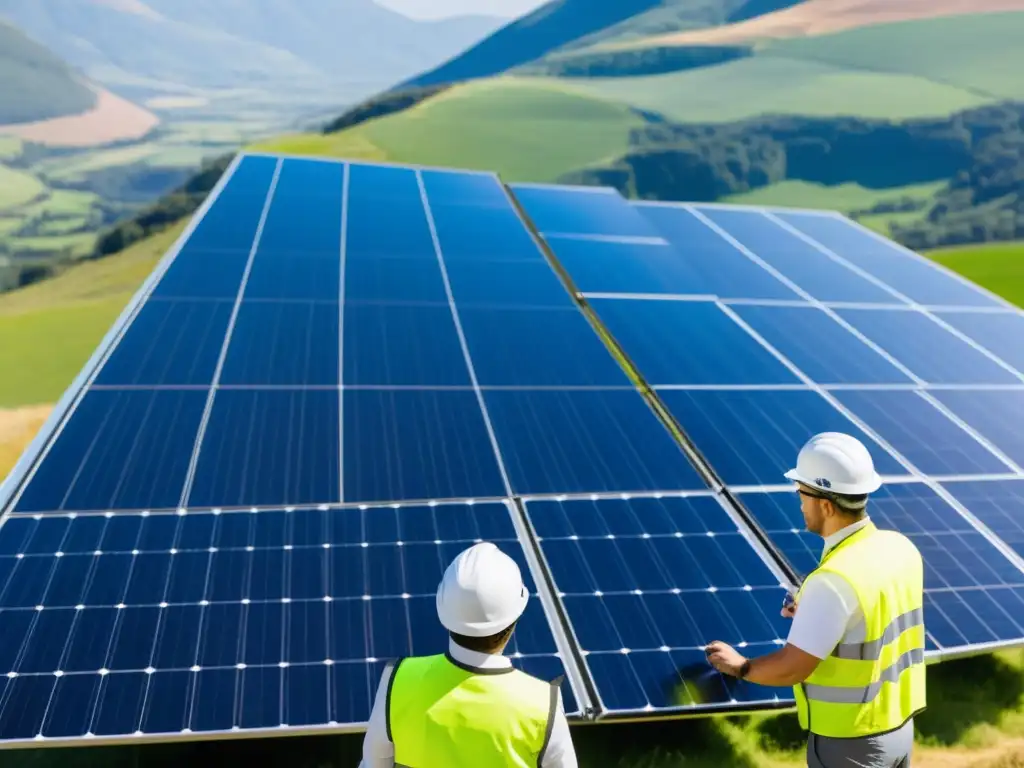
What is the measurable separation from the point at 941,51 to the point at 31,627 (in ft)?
262

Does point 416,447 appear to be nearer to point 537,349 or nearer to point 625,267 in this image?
point 537,349

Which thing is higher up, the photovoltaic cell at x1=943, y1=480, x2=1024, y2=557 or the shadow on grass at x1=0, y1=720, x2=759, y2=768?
the photovoltaic cell at x1=943, y1=480, x2=1024, y2=557

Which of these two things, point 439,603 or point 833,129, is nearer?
point 439,603

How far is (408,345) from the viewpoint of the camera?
8.92 metres

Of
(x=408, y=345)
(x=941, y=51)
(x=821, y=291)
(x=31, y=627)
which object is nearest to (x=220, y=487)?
(x=31, y=627)

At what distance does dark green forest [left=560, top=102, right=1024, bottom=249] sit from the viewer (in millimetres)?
50906

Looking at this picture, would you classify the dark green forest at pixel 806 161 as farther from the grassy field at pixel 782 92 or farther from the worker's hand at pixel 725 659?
the worker's hand at pixel 725 659

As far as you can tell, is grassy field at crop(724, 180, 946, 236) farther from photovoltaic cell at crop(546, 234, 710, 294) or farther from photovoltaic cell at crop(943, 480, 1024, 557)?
photovoltaic cell at crop(943, 480, 1024, 557)

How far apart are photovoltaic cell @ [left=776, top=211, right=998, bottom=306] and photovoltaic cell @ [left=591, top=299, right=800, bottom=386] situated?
4.08m

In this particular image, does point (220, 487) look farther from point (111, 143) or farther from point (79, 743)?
point (111, 143)

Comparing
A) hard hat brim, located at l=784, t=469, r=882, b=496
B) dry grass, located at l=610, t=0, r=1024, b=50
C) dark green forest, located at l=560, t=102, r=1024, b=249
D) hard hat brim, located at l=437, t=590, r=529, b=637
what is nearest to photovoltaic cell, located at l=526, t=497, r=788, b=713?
hard hat brim, located at l=784, t=469, r=882, b=496

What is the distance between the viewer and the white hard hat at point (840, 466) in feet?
13.3

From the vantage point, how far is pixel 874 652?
3.99 m

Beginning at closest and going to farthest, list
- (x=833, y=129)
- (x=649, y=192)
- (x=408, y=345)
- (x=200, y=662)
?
(x=200, y=662), (x=408, y=345), (x=649, y=192), (x=833, y=129)
